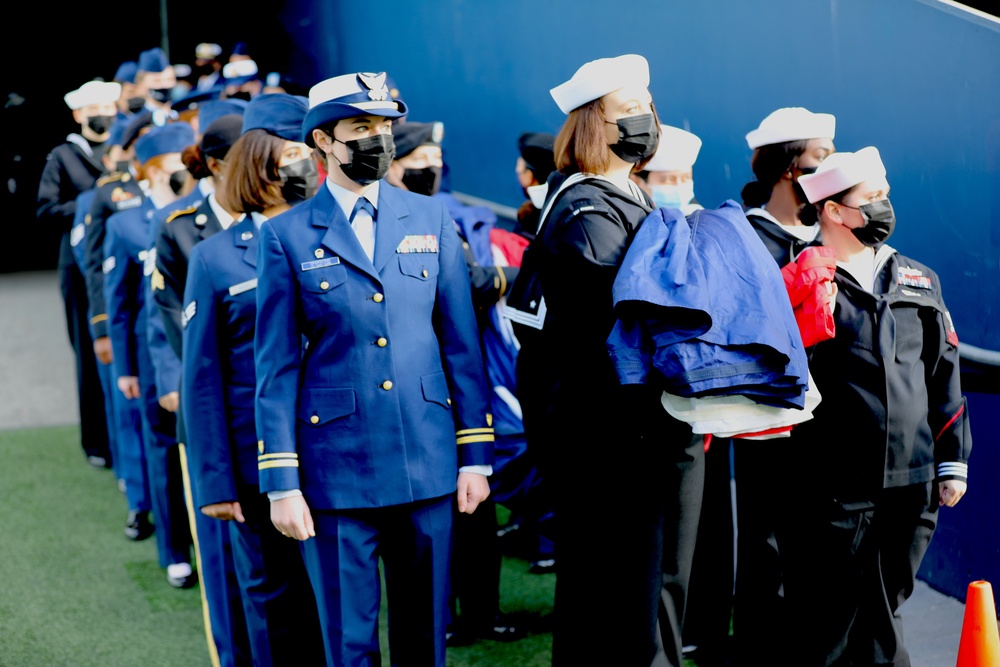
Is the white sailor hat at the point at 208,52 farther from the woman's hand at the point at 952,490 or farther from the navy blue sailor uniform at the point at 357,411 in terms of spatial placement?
the woman's hand at the point at 952,490

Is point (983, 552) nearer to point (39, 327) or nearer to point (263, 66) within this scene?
point (263, 66)

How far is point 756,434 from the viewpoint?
122 inches

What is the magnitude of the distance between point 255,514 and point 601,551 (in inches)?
44.2

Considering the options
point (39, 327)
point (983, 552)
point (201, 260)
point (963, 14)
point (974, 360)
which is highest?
point (963, 14)

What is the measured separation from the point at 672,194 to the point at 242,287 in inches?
54.1

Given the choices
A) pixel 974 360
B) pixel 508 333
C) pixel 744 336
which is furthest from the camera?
pixel 508 333

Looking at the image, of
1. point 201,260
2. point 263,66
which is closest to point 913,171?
point 201,260

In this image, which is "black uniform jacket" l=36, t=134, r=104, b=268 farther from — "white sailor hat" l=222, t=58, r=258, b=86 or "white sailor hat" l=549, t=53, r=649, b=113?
"white sailor hat" l=549, t=53, r=649, b=113

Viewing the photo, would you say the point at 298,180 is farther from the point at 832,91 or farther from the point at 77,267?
the point at 77,267

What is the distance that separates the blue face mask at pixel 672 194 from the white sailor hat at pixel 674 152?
0.22 feet

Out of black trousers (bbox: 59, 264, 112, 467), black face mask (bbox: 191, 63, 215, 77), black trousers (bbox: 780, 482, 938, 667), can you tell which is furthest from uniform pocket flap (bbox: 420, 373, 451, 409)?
black face mask (bbox: 191, 63, 215, 77)

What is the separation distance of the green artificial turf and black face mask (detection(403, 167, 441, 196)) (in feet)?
5.54

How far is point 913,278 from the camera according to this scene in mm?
3504

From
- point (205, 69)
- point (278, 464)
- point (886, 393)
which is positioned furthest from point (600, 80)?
point (205, 69)
